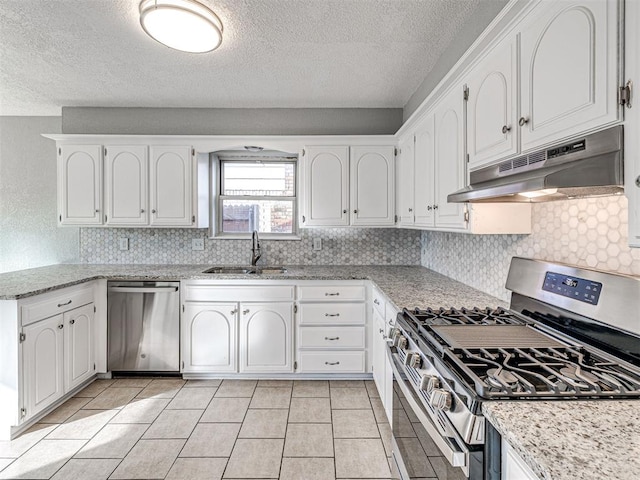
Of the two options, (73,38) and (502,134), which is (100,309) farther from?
(502,134)

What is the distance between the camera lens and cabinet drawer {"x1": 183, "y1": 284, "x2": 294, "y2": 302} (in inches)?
116

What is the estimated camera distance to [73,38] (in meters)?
2.24

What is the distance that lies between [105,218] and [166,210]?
59cm

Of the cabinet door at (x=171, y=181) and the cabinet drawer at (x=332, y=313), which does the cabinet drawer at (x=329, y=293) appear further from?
the cabinet door at (x=171, y=181)

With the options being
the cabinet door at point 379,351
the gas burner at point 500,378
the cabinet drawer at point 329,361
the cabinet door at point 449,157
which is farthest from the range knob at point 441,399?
the cabinet drawer at point 329,361

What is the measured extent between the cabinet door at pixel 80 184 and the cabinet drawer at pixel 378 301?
2601 mm

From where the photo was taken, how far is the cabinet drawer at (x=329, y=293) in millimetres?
2957

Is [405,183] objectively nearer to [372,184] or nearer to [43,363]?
[372,184]

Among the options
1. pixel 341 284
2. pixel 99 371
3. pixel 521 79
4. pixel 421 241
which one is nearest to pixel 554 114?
pixel 521 79

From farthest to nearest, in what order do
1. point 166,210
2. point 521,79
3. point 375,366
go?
1. point 166,210
2. point 375,366
3. point 521,79

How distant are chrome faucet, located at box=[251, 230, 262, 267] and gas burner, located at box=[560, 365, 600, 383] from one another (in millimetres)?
2811

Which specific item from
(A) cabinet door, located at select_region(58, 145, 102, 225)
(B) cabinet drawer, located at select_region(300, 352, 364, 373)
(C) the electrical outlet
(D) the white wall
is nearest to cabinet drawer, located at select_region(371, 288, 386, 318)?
(B) cabinet drawer, located at select_region(300, 352, 364, 373)

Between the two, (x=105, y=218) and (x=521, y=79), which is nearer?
(x=521, y=79)

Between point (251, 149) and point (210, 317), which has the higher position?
point (251, 149)
